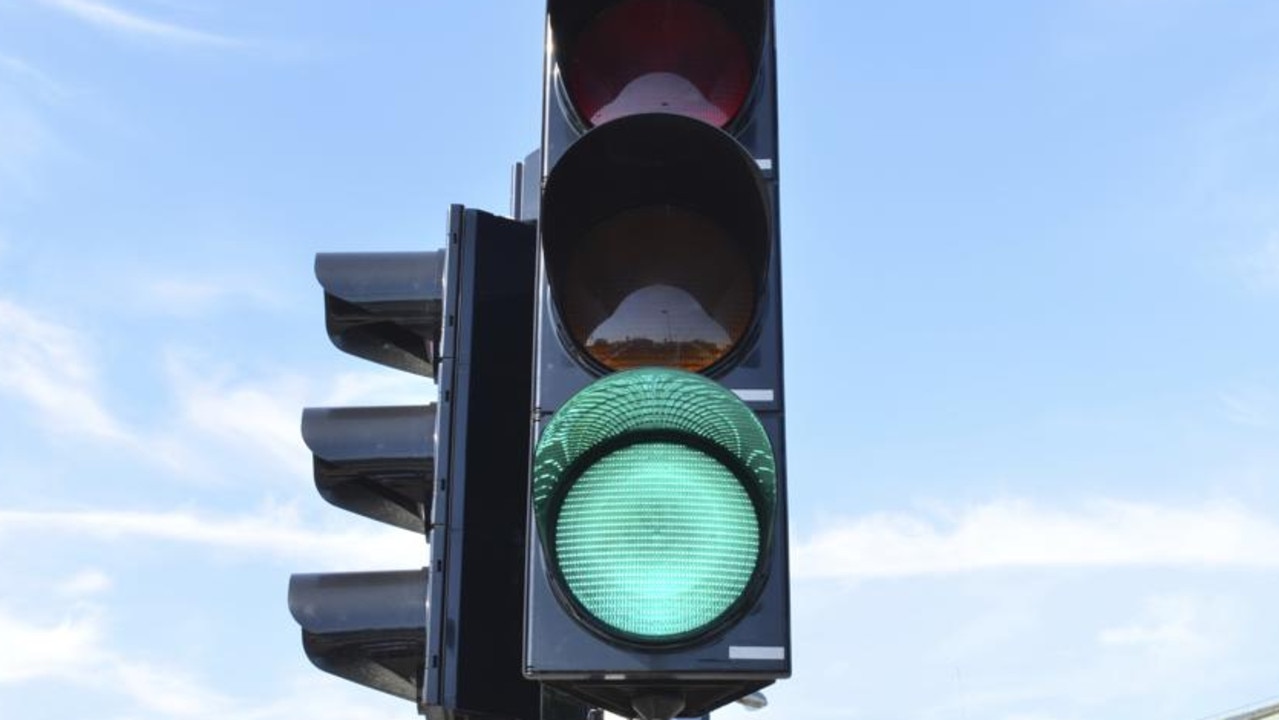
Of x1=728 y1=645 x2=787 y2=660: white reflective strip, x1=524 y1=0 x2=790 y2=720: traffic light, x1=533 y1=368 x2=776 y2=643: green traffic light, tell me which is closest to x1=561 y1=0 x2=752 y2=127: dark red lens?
→ x1=524 y1=0 x2=790 y2=720: traffic light

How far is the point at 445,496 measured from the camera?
3.79 meters

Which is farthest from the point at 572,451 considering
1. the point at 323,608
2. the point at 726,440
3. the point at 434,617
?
the point at 323,608

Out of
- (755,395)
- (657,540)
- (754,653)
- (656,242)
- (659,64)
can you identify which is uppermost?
(659,64)

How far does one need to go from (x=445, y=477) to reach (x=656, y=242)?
0.88 metres

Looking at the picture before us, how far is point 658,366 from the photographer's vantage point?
304 cm

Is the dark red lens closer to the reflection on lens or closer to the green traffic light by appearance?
the reflection on lens

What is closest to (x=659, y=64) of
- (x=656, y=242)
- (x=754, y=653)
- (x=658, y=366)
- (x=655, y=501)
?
(x=656, y=242)

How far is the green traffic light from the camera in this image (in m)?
2.81

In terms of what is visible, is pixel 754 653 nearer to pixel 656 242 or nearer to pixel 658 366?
pixel 658 366

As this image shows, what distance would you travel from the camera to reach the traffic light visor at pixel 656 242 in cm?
312

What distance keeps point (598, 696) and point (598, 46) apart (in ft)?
4.31

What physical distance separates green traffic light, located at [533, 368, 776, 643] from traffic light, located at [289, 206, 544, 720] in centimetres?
87

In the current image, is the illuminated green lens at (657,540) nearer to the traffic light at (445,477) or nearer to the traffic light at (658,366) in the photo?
the traffic light at (658,366)

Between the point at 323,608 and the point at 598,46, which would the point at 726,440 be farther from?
the point at 323,608
